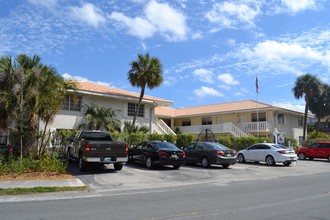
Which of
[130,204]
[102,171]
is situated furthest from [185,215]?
[102,171]

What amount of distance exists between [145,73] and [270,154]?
1169 centimetres

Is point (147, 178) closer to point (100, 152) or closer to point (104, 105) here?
point (100, 152)

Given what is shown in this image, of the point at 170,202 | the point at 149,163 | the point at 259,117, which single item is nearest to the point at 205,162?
the point at 149,163

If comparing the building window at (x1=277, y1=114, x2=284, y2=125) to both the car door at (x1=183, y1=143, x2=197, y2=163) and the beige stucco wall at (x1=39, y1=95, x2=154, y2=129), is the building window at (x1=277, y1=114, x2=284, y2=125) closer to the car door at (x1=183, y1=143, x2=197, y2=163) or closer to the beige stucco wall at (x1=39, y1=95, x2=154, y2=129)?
the beige stucco wall at (x1=39, y1=95, x2=154, y2=129)

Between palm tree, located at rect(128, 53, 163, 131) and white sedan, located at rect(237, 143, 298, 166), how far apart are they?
9150 millimetres

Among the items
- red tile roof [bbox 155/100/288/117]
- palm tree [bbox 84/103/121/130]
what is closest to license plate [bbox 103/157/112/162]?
palm tree [bbox 84/103/121/130]

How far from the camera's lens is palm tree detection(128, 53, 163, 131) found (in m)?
27.9

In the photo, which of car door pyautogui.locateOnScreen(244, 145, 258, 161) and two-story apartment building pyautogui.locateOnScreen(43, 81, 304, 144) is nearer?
car door pyautogui.locateOnScreen(244, 145, 258, 161)

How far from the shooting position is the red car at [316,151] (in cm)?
2920

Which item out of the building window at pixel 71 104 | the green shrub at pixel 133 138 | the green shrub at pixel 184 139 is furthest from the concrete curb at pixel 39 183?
the building window at pixel 71 104

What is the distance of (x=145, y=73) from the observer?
27969 millimetres

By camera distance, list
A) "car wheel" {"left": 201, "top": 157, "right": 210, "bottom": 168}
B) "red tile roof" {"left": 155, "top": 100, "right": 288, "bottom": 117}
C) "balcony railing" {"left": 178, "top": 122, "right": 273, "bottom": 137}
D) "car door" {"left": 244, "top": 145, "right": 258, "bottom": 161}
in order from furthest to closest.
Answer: "red tile roof" {"left": 155, "top": 100, "right": 288, "bottom": 117}
"balcony railing" {"left": 178, "top": 122, "right": 273, "bottom": 137}
"car door" {"left": 244, "top": 145, "right": 258, "bottom": 161}
"car wheel" {"left": 201, "top": 157, "right": 210, "bottom": 168}

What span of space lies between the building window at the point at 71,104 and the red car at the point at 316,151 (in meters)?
20.2

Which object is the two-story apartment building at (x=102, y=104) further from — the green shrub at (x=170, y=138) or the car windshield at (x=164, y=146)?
the car windshield at (x=164, y=146)
